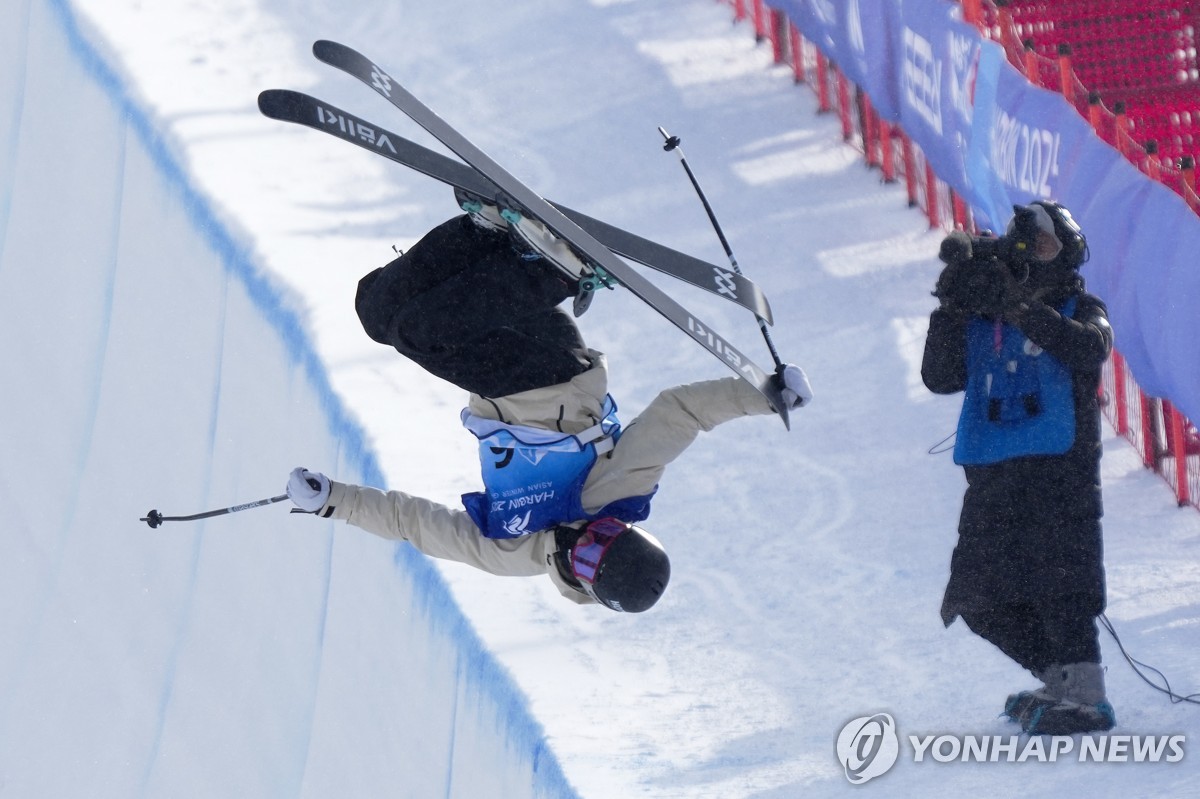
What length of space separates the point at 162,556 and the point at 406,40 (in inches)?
200

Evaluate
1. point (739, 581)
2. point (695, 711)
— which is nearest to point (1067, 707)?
point (695, 711)

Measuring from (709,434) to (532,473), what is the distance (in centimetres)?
250

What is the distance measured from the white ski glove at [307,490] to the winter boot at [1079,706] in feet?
6.12

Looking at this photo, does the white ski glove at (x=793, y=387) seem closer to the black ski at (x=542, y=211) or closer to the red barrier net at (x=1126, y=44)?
the black ski at (x=542, y=211)

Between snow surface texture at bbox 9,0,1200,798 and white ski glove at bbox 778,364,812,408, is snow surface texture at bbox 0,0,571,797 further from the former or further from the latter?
white ski glove at bbox 778,364,812,408

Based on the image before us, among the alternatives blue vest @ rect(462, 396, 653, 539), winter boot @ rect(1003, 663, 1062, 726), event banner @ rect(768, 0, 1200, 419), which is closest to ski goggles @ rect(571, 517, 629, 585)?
blue vest @ rect(462, 396, 653, 539)

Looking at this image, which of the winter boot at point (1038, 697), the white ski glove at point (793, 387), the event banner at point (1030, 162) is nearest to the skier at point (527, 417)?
the white ski glove at point (793, 387)

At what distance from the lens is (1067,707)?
4500 mm

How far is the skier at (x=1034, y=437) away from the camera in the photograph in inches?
174

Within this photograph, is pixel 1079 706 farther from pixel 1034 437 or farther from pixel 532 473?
pixel 532 473

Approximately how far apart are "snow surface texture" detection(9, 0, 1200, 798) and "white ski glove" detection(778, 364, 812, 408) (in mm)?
1061

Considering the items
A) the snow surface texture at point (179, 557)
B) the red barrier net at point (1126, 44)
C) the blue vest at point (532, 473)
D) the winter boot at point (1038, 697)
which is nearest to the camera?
the blue vest at point (532, 473)

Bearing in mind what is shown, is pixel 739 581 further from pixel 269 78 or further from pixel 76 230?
pixel 269 78

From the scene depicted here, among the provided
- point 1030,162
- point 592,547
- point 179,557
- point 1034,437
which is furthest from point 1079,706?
point 179,557
